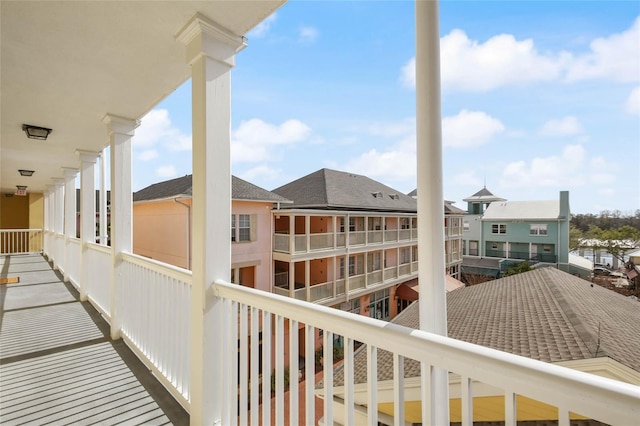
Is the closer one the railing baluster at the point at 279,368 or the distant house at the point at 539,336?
the railing baluster at the point at 279,368

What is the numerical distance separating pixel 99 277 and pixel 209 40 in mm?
3762

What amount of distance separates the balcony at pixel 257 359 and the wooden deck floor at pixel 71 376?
15 mm

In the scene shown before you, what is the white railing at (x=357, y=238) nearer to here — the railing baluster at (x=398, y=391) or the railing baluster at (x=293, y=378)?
the railing baluster at (x=293, y=378)

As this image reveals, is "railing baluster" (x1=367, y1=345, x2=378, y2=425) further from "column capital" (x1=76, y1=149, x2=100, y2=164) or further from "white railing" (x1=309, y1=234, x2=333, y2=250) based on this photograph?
"white railing" (x1=309, y1=234, x2=333, y2=250)

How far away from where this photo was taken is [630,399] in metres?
0.58

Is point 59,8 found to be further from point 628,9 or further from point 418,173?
point 628,9

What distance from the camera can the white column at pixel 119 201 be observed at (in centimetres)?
338

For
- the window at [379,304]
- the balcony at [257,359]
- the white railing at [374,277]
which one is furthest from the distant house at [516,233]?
the window at [379,304]

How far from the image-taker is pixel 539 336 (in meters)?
2.03

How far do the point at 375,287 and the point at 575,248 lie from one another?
7.91m

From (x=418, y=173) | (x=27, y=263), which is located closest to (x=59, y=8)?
(x=418, y=173)

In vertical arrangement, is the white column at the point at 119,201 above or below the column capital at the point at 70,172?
below

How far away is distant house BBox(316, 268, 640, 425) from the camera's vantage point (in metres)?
1.53

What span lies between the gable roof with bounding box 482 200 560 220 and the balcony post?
7.16m
